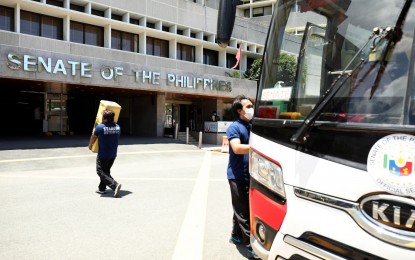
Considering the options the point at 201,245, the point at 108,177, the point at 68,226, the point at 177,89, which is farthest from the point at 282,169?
the point at 177,89

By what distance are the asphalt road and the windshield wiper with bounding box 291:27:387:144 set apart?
2.21 metres

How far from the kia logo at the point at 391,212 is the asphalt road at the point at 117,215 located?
2.33m

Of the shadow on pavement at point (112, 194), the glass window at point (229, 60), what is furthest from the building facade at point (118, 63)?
the shadow on pavement at point (112, 194)

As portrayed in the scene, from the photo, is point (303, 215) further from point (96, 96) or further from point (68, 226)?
point (96, 96)

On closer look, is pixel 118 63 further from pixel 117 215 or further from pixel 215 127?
pixel 117 215

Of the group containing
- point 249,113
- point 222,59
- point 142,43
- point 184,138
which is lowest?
point 184,138

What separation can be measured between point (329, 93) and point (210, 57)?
93.7 feet

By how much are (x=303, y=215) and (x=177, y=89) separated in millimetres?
19256

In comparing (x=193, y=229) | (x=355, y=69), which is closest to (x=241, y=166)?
(x=193, y=229)

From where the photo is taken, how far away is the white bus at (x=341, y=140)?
179 cm

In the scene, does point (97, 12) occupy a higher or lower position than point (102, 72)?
higher

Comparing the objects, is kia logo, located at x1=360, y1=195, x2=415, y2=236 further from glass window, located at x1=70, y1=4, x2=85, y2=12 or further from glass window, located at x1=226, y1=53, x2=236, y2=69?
glass window, located at x1=226, y1=53, x2=236, y2=69

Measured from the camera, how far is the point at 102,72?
17438 millimetres

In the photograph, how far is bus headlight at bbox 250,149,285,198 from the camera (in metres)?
2.43
